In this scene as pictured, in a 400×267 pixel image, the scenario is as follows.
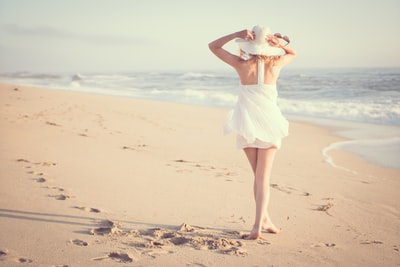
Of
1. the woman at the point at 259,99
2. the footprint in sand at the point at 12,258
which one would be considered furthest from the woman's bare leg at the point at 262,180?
the footprint in sand at the point at 12,258

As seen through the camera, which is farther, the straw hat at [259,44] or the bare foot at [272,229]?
the bare foot at [272,229]

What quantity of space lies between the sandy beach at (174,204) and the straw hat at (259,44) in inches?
66.8

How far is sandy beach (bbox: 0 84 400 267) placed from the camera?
301cm

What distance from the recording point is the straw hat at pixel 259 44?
10.5 ft

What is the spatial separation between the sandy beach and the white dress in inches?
36.4

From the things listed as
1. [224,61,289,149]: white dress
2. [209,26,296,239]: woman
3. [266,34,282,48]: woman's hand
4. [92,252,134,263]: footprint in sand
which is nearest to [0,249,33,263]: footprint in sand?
[92,252,134,263]: footprint in sand

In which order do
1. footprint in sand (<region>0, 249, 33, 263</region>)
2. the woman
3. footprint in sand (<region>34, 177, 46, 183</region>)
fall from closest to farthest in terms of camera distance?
footprint in sand (<region>0, 249, 33, 263</region>)
the woman
footprint in sand (<region>34, 177, 46, 183</region>)

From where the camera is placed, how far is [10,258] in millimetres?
2742

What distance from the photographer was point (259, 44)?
3.22 metres

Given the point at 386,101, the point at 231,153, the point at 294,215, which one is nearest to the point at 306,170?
the point at 231,153

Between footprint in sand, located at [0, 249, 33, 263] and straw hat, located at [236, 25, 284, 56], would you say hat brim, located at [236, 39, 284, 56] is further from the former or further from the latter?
footprint in sand, located at [0, 249, 33, 263]

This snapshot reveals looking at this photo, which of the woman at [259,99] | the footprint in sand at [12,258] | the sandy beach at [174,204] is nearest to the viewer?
the footprint in sand at [12,258]

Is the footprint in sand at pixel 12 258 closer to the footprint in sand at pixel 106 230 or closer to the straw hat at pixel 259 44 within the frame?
the footprint in sand at pixel 106 230

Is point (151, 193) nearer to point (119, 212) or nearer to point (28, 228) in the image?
point (119, 212)
